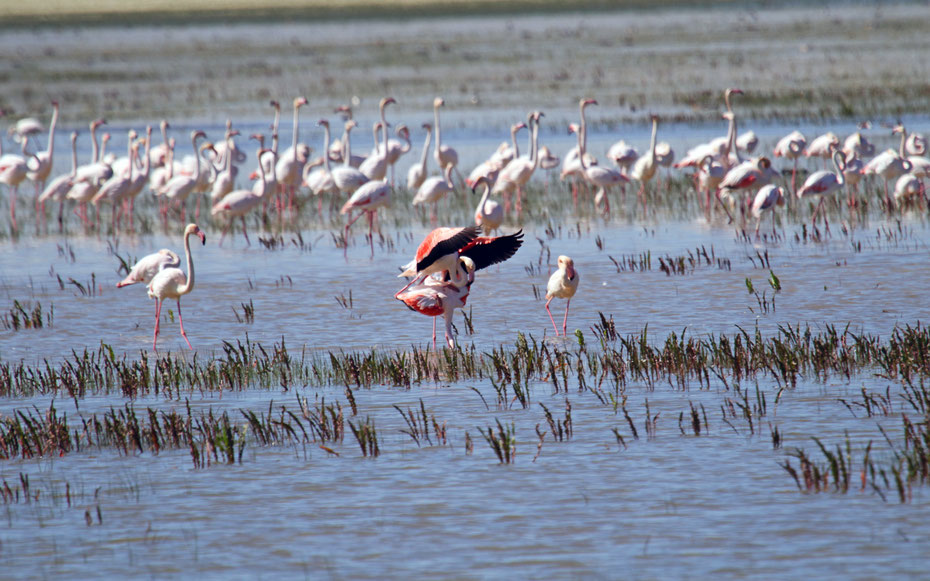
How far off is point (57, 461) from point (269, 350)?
111 inches

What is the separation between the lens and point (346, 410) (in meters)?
7.70

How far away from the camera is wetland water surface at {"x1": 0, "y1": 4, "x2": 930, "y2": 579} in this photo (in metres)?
5.38

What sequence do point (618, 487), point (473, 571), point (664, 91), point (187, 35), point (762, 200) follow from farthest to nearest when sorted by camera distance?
point (187, 35) < point (664, 91) < point (762, 200) < point (618, 487) < point (473, 571)

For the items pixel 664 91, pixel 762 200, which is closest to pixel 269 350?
pixel 762 200

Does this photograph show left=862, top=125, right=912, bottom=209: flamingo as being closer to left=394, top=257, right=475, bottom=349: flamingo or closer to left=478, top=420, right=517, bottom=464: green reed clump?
left=394, top=257, right=475, bottom=349: flamingo

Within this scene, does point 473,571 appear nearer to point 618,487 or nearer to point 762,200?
point 618,487

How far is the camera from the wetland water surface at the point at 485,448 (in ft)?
17.6

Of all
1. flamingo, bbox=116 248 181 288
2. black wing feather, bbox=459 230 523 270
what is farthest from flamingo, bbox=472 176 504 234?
black wing feather, bbox=459 230 523 270

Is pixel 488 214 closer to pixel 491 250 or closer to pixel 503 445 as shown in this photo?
pixel 491 250

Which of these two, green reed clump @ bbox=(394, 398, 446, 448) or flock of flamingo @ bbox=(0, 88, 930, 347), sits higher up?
flock of flamingo @ bbox=(0, 88, 930, 347)

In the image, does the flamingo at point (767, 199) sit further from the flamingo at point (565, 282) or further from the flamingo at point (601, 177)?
the flamingo at point (565, 282)

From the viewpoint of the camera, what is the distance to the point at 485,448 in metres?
6.81

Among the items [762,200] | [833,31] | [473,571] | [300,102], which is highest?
[833,31]

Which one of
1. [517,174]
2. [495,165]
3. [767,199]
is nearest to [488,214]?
[517,174]
